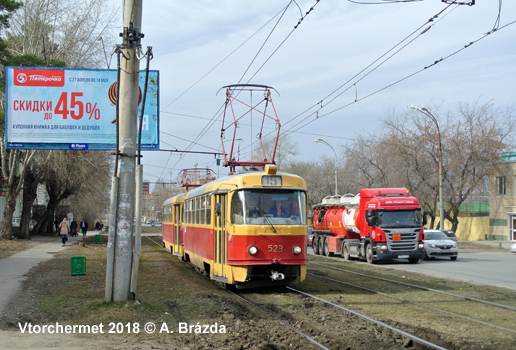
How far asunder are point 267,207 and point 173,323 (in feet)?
14.3

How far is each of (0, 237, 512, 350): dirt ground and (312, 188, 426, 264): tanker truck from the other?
1034 cm

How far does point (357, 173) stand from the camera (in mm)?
54656

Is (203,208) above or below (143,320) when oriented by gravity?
Result: above

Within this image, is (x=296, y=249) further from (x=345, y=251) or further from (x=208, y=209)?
(x=345, y=251)

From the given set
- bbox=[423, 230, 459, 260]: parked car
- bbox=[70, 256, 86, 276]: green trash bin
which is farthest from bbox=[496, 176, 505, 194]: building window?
bbox=[70, 256, 86, 276]: green trash bin

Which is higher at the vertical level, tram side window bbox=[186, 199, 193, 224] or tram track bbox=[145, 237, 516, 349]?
tram side window bbox=[186, 199, 193, 224]

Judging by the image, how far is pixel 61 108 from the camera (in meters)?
20.0

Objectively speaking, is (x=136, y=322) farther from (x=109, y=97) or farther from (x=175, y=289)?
(x=109, y=97)

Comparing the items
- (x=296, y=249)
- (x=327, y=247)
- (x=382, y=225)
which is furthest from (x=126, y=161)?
(x=327, y=247)

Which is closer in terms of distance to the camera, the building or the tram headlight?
the tram headlight

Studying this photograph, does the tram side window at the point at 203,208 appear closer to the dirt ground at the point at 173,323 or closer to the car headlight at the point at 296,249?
the dirt ground at the point at 173,323

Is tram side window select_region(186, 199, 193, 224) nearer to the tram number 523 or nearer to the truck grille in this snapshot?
the tram number 523

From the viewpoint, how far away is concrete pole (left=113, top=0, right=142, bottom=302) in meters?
10.5

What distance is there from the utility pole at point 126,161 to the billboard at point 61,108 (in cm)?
914
